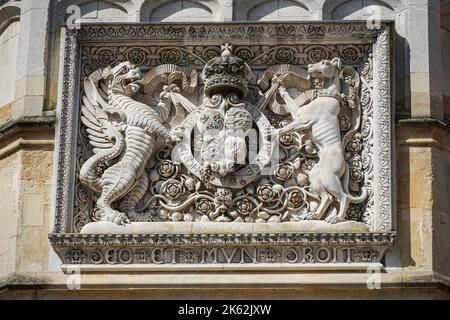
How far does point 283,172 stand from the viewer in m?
12.9

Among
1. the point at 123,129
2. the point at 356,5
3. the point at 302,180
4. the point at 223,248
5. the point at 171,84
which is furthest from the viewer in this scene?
the point at 356,5

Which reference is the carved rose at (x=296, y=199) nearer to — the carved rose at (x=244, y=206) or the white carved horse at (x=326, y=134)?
the white carved horse at (x=326, y=134)

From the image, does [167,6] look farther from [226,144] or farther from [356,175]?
[356,175]

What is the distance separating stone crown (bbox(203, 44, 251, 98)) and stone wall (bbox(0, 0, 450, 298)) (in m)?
0.49

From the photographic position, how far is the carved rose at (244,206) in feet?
41.9

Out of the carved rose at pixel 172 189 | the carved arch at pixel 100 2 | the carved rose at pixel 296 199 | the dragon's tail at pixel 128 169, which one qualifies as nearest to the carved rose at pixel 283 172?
the carved rose at pixel 296 199

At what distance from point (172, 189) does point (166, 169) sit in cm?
19

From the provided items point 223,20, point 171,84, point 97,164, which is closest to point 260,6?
point 223,20

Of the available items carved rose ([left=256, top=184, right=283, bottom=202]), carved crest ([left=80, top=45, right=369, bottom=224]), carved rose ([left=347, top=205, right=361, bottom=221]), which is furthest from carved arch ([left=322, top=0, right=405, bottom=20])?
carved rose ([left=347, top=205, right=361, bottom=221])

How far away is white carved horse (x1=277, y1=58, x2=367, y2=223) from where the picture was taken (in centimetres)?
1270

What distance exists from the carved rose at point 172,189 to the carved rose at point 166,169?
2.5 inches

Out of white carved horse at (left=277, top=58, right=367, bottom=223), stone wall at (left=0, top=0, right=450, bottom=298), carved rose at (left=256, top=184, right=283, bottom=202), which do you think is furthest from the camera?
carved rose at (left=256, top=184, right=283, bottom=202)

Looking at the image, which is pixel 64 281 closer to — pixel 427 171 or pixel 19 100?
pixel 19 100

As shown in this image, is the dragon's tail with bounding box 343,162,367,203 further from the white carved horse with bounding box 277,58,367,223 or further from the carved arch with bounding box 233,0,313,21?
the carved arch with bounding box 233,0,313,21
